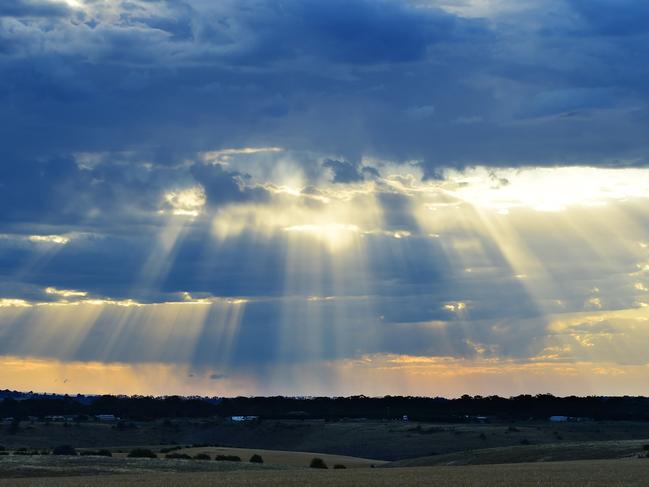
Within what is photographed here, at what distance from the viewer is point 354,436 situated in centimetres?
17662

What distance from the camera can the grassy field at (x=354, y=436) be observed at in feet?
514

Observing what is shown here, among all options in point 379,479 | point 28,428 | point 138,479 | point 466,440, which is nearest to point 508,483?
point 379,479

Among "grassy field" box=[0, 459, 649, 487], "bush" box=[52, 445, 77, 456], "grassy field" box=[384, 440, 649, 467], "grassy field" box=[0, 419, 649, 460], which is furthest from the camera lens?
"grassy field" box=[0, 419, 649, 460]

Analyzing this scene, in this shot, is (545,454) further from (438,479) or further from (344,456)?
(344,456)

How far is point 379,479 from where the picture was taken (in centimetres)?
6712

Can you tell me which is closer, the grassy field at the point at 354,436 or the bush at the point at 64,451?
the bush at the point at 64,451

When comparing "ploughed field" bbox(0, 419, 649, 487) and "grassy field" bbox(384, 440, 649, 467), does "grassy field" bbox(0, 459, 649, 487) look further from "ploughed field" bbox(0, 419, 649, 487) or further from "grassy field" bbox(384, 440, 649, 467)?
"grassy field" bbox(384, 440, 649, 467)

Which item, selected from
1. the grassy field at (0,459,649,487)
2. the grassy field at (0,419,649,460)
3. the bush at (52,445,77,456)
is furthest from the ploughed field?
the bush at (52,445,77,456)

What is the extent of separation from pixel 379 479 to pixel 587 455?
3547 centimetres

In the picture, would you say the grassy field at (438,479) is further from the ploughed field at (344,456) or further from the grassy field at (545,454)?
the grassy field at (545,454)

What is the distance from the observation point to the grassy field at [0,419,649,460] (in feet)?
514

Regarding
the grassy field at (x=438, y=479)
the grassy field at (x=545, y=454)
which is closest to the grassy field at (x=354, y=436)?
the grassy field at (x=545, y=454)

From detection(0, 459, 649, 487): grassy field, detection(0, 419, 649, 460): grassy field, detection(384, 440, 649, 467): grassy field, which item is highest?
detection(0, 419, 649, 460): grassy field

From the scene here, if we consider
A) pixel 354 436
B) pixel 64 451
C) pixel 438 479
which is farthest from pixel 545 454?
pixel 354 436
